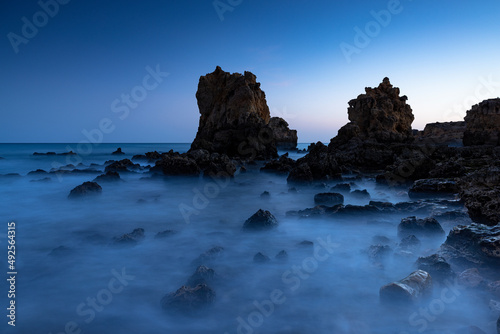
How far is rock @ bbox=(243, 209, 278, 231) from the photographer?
8508 mm

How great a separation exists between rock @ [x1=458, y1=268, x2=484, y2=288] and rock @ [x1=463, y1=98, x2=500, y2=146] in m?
40.2

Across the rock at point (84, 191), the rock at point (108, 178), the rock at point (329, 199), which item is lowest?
the rock at point (108, 178)

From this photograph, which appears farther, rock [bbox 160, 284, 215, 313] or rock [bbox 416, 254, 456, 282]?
rock [bbox 416, 254, 456, 282]

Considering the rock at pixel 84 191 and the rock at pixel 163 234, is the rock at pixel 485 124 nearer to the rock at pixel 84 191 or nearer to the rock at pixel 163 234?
the rock at pixel 163 234

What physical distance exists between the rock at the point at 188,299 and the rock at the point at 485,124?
43360mm

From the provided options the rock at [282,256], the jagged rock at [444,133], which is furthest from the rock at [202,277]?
the jagged rock at [444,133]

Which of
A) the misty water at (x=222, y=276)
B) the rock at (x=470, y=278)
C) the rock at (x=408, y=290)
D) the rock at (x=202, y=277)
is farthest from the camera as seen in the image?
the rock at (x=202, y=277)

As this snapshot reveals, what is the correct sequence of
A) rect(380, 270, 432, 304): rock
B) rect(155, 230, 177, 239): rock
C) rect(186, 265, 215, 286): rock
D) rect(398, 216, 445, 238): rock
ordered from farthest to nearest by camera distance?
rect(155, 230, 177, 239): rock → rect(398, 216, 445, 238): rock → rect(186, 265, 215, 286): rock → rect(380, 270, 432, 304): rock

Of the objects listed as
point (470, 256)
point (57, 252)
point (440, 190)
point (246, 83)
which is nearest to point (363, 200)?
point (440, 190)

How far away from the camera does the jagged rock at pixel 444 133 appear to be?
5747 centimetres

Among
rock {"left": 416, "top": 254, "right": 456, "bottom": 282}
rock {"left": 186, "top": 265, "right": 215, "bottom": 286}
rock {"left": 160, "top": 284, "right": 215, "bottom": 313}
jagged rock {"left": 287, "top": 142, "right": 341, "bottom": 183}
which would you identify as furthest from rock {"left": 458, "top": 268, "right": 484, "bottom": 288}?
jagged rock {"left": 287, "top": 142, "right": 341, "bottom": 183}

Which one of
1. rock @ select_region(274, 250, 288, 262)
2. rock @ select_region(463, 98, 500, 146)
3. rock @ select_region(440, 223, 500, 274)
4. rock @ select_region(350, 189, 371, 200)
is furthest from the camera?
rock @ select_region(463, 98, 500, 146)

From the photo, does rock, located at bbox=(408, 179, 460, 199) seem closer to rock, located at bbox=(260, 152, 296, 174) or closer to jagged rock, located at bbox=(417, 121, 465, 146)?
rock, located at bbox=(260, 152, 296, 174)

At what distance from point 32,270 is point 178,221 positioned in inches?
180
